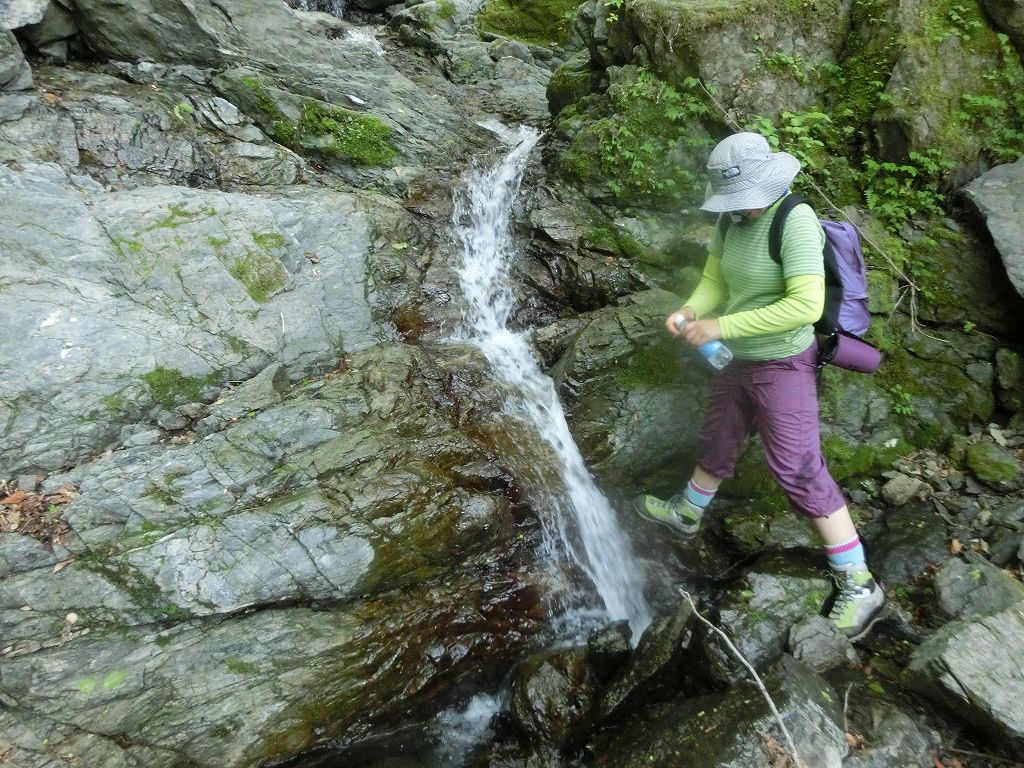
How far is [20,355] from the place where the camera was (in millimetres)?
5301

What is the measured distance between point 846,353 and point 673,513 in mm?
2225

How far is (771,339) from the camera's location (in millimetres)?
4148

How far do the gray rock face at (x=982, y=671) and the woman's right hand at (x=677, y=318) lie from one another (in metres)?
2.82

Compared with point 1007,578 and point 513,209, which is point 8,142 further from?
point 1007,578

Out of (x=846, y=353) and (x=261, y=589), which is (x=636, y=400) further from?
(x=261, y=589)

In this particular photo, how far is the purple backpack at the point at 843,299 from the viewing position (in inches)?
159

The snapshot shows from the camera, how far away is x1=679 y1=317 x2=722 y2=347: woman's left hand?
12.8 ft

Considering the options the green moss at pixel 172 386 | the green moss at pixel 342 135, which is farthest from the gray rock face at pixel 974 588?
the green moss at pixel 342 135

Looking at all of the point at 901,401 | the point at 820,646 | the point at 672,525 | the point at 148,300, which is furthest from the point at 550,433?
the point at 148,300

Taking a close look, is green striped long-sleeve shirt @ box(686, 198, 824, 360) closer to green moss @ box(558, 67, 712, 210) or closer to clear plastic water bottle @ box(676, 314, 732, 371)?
clear plastic water bottle @ box(676, 314, 732, 371)

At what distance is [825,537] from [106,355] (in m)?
6.94

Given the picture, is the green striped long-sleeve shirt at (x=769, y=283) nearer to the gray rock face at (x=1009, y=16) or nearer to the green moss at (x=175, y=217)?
the gray rock face at (x=1009, y=16)

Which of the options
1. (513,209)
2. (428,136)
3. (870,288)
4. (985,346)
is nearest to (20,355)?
(513,209)

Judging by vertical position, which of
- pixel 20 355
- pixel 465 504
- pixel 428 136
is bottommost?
pixel 465 504
